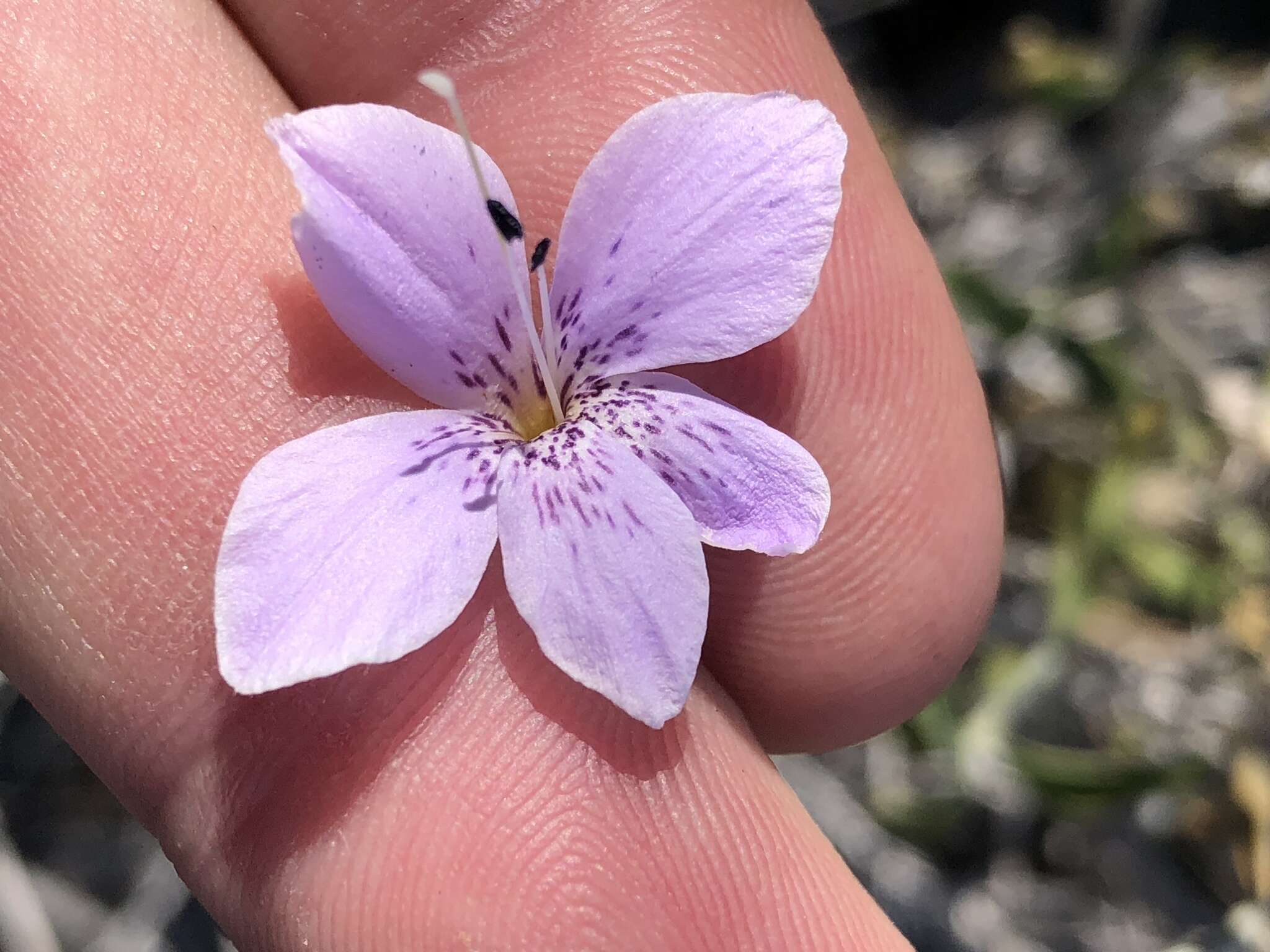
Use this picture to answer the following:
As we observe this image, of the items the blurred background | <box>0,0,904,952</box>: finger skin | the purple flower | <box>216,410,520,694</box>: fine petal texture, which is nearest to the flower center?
the purple flower

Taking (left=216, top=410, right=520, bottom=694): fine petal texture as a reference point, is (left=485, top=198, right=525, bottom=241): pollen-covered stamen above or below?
above

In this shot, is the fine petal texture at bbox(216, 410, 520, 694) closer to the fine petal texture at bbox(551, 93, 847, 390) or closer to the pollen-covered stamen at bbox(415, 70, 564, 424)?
the pollen-covered stamen at bbox(415, 70, 564, 424)

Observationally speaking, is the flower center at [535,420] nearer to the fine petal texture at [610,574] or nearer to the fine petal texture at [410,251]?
the fine petal texture at [410,251]

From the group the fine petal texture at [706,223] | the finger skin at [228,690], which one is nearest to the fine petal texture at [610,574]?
the finger skin at [228,690]

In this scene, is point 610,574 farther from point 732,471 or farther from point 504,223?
point 504,223

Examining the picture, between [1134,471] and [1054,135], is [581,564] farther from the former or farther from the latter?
[1054,135]
